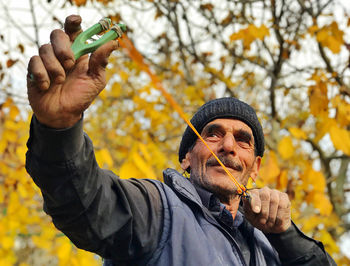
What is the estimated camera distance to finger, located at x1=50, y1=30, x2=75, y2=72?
1.05 meters

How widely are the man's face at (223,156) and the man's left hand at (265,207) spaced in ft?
0.67

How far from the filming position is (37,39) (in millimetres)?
4168

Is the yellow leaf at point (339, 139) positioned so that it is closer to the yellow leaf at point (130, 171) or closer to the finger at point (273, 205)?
the yellow leaf at point (130, 171)

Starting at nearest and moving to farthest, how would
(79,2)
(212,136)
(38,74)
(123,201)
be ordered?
(38,74) → (123,201) → (212,136) → (79,2)

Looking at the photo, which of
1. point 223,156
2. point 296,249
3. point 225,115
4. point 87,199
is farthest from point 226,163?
point 87,199

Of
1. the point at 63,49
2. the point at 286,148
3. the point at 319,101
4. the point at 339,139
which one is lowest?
the point at 63,49

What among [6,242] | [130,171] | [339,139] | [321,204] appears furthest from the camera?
[6,242]

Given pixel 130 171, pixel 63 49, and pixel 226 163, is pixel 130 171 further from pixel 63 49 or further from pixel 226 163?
pixel 63 49

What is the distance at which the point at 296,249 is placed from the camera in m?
1.78

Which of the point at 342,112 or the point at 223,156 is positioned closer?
the point at 223,156

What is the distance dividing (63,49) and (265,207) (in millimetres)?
947

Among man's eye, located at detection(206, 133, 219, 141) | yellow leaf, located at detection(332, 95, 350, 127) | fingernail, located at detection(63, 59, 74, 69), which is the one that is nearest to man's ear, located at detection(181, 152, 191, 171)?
man's eye, located at detection(206, 133, 219, 141)

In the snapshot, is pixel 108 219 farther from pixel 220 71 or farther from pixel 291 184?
pixel 220 71

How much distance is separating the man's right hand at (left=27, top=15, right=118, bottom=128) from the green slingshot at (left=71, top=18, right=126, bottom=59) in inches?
0.7
